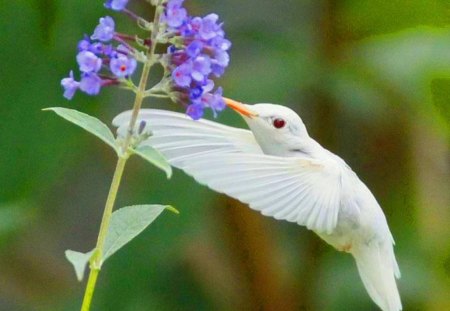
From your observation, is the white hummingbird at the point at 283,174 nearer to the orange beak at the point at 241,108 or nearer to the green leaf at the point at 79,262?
the orange beak at the point at 241,108

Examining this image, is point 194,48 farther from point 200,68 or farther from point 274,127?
point 274,127

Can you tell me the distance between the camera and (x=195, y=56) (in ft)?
3.27

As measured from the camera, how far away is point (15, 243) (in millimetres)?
2039

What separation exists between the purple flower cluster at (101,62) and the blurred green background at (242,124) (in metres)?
0.74

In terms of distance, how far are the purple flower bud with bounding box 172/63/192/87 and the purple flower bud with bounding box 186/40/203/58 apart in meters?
0.01

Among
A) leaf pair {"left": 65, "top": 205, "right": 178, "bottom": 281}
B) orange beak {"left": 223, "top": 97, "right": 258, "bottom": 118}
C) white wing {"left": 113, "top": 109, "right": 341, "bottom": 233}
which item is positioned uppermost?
orange beak {"left": 223, "top": 97, "right": 258, "bottom": 118}

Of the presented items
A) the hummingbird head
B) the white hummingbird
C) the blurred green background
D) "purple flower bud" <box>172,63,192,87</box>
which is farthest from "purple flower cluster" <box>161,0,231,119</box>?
the blurred green background

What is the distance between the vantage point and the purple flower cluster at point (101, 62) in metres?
1.00

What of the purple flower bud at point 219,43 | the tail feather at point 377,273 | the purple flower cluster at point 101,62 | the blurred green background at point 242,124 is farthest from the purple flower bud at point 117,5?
the blurred green background at point 242,124

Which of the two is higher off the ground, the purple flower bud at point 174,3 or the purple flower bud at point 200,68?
the purple flower bud at point 174,3

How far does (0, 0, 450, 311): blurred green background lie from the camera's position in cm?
189

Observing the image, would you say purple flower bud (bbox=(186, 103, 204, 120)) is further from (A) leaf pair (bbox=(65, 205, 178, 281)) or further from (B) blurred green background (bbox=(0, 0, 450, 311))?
(B) blurred green background (bbox=(0, 0, 450, 311))

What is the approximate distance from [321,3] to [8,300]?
104cm

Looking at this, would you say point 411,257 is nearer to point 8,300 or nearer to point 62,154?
point 62,154
